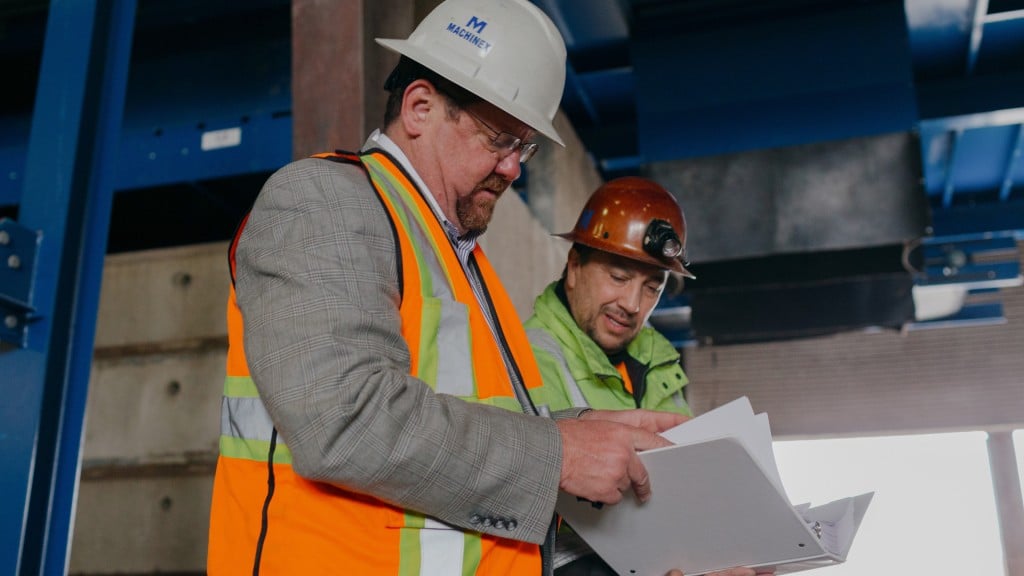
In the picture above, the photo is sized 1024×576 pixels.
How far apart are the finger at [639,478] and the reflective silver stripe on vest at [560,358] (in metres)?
0.77

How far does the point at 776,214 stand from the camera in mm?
5438

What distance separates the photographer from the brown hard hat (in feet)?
10.7

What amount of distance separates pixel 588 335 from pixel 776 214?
8.91 feet

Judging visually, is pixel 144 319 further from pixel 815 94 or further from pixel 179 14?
pixel 815 94

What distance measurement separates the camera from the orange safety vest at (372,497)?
5.10 ft

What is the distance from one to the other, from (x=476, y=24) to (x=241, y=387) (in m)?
0.99

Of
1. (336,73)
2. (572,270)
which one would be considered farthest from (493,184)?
(336,73)

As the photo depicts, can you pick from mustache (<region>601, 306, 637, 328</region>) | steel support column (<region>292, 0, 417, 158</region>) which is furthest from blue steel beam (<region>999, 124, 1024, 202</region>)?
steel support column (<region>292, 0, 417, 158</region>)

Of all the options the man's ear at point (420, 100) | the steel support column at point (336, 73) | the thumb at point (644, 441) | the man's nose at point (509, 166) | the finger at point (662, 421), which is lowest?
the thumb at point (644, 441)

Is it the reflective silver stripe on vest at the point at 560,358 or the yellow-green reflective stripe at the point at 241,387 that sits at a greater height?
the reflective silver stripe on vest at the point at 560,358

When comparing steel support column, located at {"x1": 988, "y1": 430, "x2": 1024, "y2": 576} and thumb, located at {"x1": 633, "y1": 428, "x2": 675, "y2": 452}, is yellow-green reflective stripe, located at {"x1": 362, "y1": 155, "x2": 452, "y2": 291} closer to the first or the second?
thumb, located at {"x1": 633, "y1": 428, "x2": 675, "y2": 452}

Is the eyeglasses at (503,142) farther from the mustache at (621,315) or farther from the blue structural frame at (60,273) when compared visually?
the blue structural frame at (60,273)

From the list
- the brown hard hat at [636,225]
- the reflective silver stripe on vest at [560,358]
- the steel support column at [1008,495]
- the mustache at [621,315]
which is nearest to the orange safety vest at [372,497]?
the reflective silver stripe on vest at [560,358]

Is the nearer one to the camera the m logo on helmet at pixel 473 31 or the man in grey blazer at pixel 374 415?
the man in grey blazer at pixel 374 415
